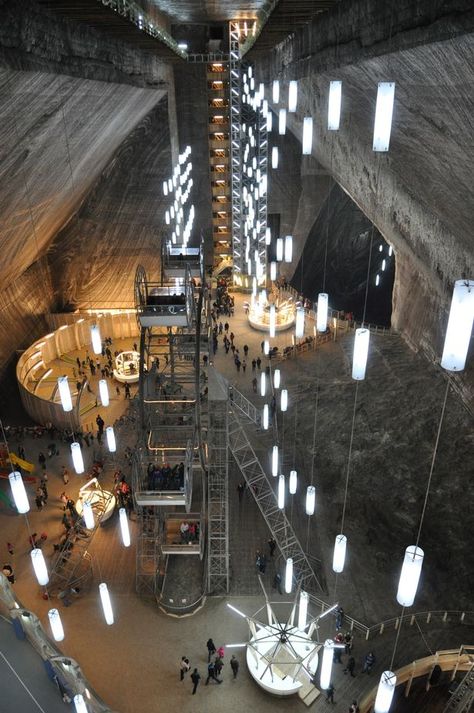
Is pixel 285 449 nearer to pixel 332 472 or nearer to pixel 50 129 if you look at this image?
pixel 332 472

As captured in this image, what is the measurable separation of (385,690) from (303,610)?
117 inches

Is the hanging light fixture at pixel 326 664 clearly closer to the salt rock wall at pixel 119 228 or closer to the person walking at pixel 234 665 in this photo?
the person walking at pixel 234 665

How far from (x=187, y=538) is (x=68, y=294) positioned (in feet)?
45.7

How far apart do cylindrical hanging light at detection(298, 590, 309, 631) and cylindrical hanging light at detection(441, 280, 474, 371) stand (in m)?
7.45

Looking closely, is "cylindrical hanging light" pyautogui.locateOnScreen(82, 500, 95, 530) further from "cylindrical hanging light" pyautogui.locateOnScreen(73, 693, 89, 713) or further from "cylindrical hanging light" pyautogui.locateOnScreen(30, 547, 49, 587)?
"cylindrical hanging light" pyautogui.locateOnScreen(73, 693, 89, 713)

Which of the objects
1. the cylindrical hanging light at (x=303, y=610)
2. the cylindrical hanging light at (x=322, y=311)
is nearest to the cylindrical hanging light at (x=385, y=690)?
the cylindrical hanging light at (x=303, y=610)

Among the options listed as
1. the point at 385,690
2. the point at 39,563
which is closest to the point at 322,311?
the point at 385,690

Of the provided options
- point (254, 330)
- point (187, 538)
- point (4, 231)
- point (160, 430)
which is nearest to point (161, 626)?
point (187, 538)

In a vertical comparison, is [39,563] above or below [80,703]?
below

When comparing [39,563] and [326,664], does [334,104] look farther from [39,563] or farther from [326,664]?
[326,664]

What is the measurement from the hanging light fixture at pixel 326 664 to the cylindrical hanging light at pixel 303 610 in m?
0.91

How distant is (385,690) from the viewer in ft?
24.4

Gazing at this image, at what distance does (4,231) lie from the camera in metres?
12.9

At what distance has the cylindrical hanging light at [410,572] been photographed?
5945 millimetres
